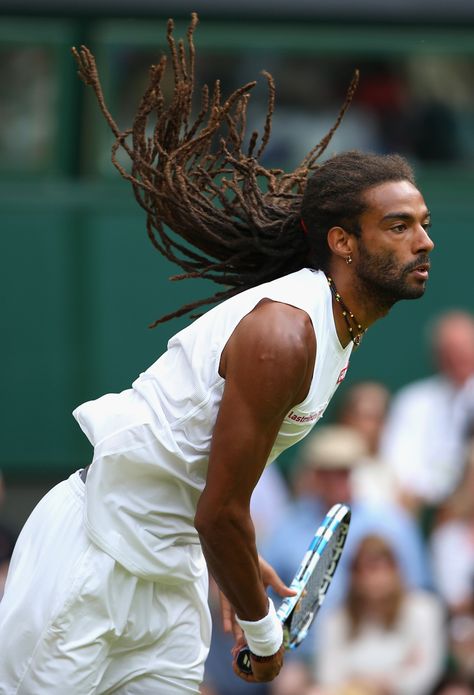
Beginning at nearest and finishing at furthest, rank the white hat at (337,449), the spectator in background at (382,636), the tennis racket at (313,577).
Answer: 1. the tennis racket at (313,577)
2. the spectator in background at (382,636)
3. the white hat at (337,449)

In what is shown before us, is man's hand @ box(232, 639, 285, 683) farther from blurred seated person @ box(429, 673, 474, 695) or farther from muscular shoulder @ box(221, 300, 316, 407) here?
blurred seated person @ box(429, 673, 474, 695)

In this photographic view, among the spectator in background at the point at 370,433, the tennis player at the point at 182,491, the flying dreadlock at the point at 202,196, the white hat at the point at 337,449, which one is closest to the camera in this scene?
the tennis player at the point at 182,491

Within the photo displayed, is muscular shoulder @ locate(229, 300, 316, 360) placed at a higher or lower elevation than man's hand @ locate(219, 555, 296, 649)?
higher

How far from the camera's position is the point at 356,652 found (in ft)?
20.2

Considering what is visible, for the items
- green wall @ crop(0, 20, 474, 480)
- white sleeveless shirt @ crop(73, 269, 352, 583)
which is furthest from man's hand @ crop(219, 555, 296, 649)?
green wall @ crop(0, 20, 474, 480)

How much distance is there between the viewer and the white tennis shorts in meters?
3.33

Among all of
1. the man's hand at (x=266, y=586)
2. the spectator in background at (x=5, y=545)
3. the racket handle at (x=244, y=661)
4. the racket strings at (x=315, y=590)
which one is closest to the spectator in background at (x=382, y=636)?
the spectator in background at (x=5, y=545)

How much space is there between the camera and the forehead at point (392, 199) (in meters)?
3.32

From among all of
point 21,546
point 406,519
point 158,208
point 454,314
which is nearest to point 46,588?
point 21,546

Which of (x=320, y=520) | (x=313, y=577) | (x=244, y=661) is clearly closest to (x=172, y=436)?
(x=244, y=661)

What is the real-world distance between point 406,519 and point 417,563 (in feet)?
0.88

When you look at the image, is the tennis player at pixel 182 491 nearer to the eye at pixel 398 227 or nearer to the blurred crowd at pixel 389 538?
the eye at pixel 398 227

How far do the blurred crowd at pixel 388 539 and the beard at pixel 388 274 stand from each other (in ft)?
9.19

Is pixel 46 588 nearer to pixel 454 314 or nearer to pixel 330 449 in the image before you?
pixel 330 449
